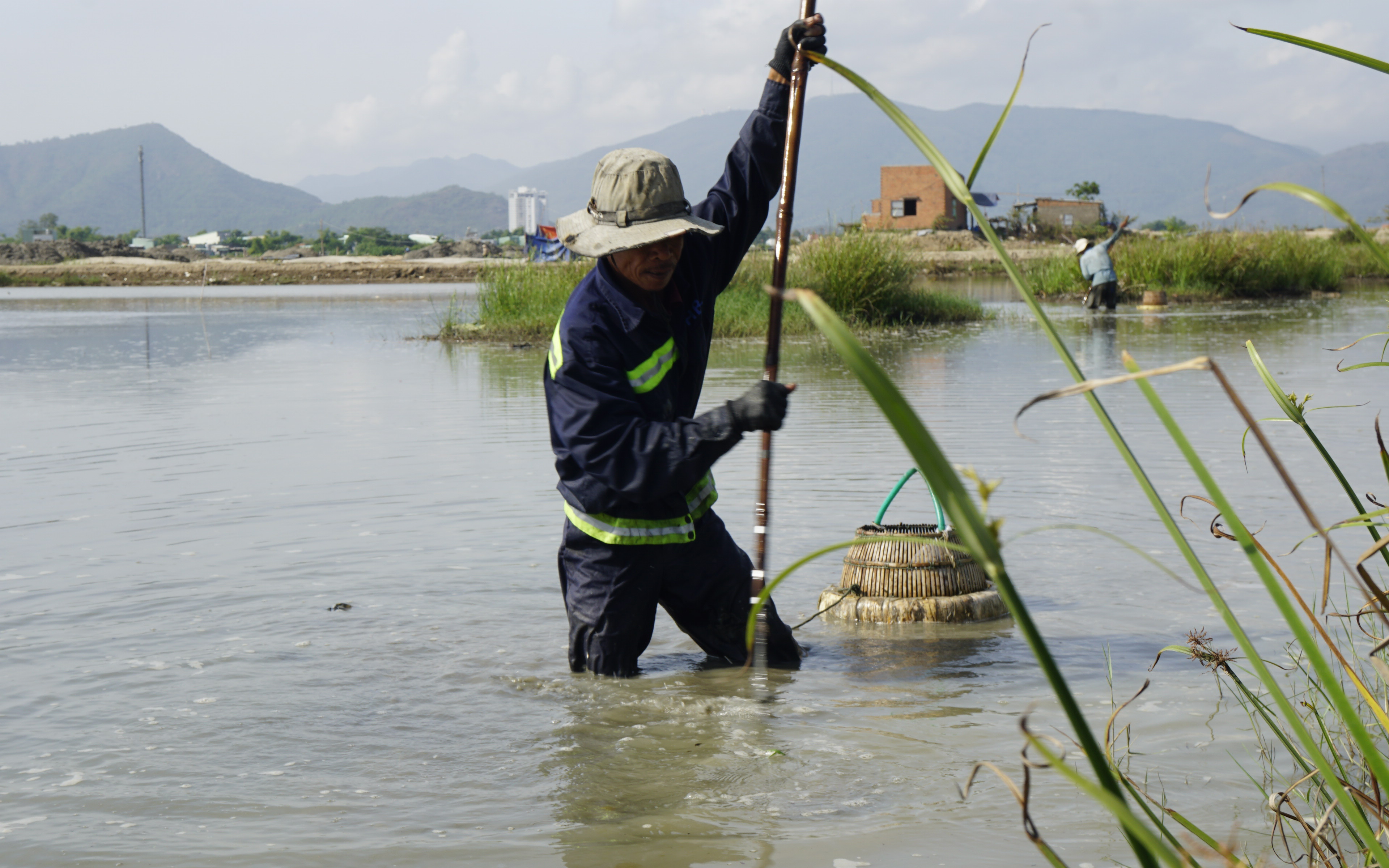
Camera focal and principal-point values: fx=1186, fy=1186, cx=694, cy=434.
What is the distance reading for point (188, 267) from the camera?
51406 millimetres

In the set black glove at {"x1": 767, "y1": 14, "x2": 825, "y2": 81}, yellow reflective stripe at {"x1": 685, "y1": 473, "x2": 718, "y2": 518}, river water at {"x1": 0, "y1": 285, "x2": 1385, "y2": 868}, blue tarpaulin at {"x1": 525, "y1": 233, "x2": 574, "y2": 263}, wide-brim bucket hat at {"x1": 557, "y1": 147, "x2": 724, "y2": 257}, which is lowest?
river water at {"x1": 0, "y1": 285, "x2": 1385, "y2": 868}

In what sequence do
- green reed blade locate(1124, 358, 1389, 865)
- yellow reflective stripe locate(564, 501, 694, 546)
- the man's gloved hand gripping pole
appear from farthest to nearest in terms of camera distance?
yellow reflective stripe locate(564, 501, 694, 546), the man's gloved hand gripping pole, green reed blade locate(1124, 358, 1389, 865)

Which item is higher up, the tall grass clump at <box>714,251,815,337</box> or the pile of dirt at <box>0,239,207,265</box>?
the pile of dirt at <box>0,239,207,265</box>

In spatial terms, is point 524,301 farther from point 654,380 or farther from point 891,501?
point 654,380

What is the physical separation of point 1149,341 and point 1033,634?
15.5m

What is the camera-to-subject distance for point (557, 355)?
3.80 m

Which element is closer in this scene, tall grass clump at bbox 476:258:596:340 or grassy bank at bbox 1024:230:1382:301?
tall grass clump at bbox 476:258:596:340

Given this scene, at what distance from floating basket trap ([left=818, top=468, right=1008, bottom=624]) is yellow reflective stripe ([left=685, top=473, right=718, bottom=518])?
856mm

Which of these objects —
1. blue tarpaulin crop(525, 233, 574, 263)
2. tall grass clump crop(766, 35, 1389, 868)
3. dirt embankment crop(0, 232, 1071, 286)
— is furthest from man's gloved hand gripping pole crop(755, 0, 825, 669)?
dirt embankment crop(0, 232, 1071, 286)

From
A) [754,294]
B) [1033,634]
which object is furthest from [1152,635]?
[754,294]

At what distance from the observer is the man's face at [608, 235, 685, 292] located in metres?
3.78

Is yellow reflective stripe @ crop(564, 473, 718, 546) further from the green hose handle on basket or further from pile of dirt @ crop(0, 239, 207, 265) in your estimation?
pile of dirt @ crop(0, 239, 207, 265)

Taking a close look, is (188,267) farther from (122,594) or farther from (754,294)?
(122,594)

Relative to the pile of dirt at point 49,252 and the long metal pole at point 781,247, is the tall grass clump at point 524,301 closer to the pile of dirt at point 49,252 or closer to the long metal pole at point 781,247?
the long metal pole at point 781,247
